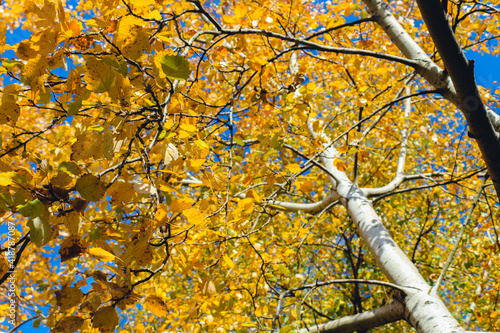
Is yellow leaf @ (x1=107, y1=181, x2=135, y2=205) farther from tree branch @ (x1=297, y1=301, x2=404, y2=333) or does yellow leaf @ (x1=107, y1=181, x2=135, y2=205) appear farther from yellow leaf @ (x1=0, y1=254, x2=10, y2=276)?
tree branch @ (x1=297, y1=301, x2=404, y2=333)

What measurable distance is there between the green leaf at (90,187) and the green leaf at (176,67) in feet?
1.10

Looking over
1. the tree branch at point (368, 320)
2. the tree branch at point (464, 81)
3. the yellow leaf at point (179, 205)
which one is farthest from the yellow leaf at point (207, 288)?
the tree branch at point (464, 81)

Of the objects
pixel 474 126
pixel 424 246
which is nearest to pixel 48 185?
pixel 474 126

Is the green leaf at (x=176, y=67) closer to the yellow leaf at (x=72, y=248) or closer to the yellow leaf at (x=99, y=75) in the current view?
the yellow leaf at (x=99, y=75)

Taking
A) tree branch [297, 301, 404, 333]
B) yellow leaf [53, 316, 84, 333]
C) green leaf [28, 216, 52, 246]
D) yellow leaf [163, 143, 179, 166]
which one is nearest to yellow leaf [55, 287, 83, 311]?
yellow leaf [53, 316, 84, 333]

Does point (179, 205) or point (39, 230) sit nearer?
point (39, 230)

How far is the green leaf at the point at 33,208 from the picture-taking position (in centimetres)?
74

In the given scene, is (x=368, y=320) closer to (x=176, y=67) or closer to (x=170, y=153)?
(x=170, y=153)

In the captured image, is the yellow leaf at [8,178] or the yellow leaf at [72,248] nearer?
the yellow leaf at [8,178]

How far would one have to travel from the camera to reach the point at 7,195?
757 mm

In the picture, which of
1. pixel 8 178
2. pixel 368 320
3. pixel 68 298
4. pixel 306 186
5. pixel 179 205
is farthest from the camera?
pixel 368 320

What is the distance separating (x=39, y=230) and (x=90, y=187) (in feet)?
0.51

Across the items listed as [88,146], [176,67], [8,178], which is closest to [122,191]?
[88,146]

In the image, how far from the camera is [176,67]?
31.0 inches
